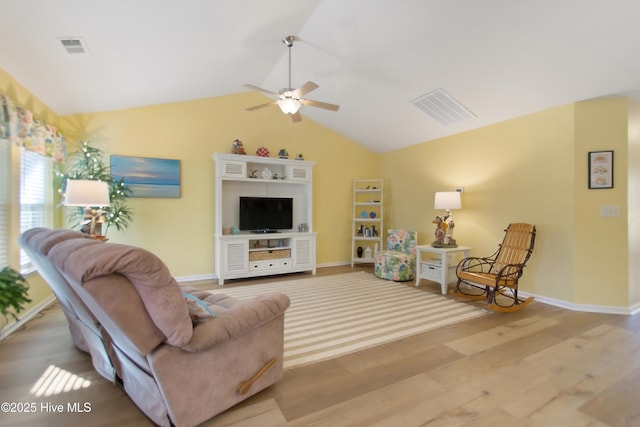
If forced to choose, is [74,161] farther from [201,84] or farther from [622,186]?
[622,186]

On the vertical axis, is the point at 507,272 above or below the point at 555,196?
below

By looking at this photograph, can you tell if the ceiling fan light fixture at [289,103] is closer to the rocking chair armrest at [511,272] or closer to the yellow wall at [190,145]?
the yellow wall at [190,145]

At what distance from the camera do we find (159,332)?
1.37 metres

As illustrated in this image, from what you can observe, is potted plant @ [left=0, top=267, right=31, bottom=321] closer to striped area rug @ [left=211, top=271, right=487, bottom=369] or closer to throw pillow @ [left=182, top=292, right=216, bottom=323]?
throw pillow @ [left=182, top=292, right=216, bottom=323]

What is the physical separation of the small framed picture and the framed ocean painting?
18.3 feet

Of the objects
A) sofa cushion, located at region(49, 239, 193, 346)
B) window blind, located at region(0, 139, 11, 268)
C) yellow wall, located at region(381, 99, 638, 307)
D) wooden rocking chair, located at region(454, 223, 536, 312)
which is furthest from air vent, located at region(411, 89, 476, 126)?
window blind, located at region(0, 139, 11, 268)

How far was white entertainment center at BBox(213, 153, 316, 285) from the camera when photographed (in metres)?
4.61

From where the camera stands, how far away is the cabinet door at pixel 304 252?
511 centimetres

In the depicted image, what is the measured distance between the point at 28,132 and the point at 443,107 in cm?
492

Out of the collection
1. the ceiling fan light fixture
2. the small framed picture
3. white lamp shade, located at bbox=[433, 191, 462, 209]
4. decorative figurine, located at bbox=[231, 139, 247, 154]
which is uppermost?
the ceiling fan light fixture

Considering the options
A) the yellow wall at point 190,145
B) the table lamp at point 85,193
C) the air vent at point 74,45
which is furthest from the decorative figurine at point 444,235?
the air vent at point 74,45

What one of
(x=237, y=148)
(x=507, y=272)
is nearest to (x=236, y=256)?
(x=237, y=148)

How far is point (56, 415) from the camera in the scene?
1636mm

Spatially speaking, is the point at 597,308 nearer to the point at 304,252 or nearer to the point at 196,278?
the point at 304,252
